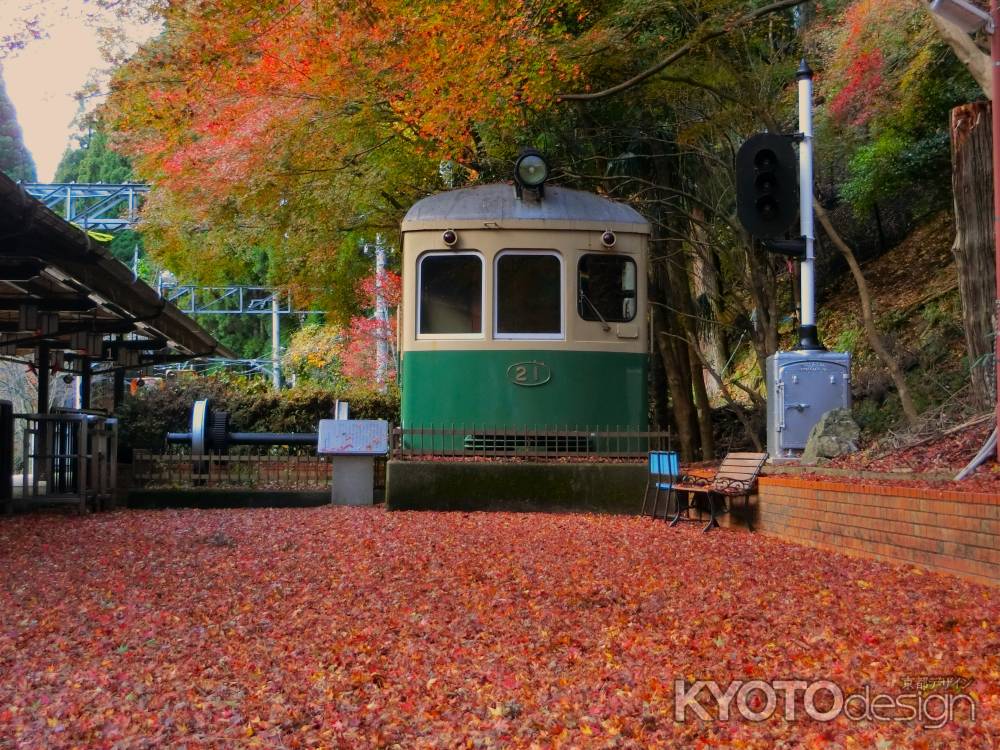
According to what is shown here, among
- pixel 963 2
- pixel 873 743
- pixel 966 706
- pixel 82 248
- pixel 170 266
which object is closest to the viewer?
pixel 873 743

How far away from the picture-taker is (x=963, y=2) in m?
8.20

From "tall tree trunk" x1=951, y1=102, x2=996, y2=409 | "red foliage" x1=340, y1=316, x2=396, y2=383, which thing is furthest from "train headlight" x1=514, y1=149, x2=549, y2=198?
"red foliage" x1=340, y1=316, x2=396, y2=383

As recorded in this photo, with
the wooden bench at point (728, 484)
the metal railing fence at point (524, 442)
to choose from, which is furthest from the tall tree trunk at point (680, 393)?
the wooden bench at point (728, 484)

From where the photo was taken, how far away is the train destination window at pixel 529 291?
1269 cm

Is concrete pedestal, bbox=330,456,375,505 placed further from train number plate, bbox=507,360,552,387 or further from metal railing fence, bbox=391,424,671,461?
train number plate, bbox=507,360,552,387

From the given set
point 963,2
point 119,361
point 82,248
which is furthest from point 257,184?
point 963,2

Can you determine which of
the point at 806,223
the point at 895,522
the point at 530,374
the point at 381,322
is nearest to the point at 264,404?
the point at 530,374

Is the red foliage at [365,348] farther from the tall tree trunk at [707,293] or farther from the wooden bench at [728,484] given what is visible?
the wooden bench at [728,484]

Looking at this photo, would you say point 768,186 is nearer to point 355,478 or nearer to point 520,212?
point 520,212

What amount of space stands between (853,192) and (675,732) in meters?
18.5

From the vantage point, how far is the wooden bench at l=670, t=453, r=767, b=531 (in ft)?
34.1

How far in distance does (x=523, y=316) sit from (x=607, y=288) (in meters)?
0.93

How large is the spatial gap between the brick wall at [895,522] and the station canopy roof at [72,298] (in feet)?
20.2

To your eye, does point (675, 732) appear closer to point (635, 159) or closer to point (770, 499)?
point (770, 499)
